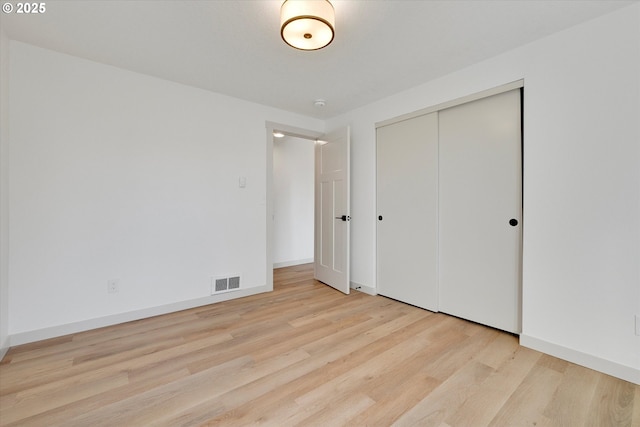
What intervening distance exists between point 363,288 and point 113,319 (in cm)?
268

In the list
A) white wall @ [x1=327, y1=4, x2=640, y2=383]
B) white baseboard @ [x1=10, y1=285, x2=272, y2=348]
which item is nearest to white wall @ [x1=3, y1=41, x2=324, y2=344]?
white baseboard @ [x1=10, y1=285, x2=272, y2=348]

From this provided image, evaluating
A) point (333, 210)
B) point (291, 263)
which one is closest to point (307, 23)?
point (333, 210)

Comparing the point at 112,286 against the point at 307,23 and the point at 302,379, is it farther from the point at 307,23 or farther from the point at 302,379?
the point at 307,23

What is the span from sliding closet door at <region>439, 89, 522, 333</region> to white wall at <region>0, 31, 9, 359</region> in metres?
3.64

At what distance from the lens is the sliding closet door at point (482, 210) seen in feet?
7.30

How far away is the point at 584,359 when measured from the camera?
5.98ft

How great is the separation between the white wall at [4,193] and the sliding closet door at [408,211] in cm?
333

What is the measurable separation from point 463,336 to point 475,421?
991 mm

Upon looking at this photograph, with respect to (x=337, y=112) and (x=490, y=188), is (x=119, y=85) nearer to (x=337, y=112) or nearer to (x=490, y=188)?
(x=337, y=112)

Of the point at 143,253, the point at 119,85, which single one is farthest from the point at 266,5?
the point at 143,253

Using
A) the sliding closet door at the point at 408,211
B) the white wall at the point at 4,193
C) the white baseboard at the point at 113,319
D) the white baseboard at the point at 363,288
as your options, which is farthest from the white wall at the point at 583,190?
the white wall at the point at 4,193

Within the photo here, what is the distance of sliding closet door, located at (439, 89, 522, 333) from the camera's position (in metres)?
2.22

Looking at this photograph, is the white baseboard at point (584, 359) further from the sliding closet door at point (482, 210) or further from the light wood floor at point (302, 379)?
the sliding closet door at point (482, 210)

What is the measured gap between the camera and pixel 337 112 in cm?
368
